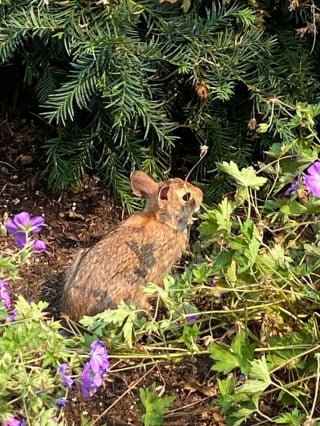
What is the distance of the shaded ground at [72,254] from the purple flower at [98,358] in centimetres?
35

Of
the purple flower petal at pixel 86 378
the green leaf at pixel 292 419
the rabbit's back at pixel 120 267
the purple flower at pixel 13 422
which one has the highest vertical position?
the purple flower petal at pixel 86 378

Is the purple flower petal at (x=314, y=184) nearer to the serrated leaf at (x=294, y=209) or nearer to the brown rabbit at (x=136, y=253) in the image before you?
the serrated leaf at (x=294, y=209)

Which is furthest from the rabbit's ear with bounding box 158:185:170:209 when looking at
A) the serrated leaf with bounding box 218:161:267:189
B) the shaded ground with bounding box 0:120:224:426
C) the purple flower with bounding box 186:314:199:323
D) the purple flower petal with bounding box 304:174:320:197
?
the purple flower petal with bounding box 304:174:320:197

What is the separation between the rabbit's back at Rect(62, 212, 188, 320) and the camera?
165 inches

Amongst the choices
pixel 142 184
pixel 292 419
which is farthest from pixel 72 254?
pixel 292 419


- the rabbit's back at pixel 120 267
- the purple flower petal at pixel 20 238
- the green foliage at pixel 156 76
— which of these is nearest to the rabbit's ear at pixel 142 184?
the rabbit's back at pixel 120 267

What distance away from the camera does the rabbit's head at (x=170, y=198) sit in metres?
4.55

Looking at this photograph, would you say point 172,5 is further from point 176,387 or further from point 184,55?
point 176,387

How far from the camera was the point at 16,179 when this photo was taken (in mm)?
5359

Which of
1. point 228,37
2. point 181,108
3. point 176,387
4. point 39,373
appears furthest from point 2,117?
point 39,373

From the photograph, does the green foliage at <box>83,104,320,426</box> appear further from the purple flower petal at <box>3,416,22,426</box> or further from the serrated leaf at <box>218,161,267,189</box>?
the purple flower petal at <box>3,416,22,426</box>

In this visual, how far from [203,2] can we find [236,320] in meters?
1.94

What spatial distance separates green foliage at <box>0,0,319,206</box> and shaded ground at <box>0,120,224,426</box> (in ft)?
0.50

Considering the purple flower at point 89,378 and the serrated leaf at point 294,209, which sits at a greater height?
the serrated leaf at point 294,209
